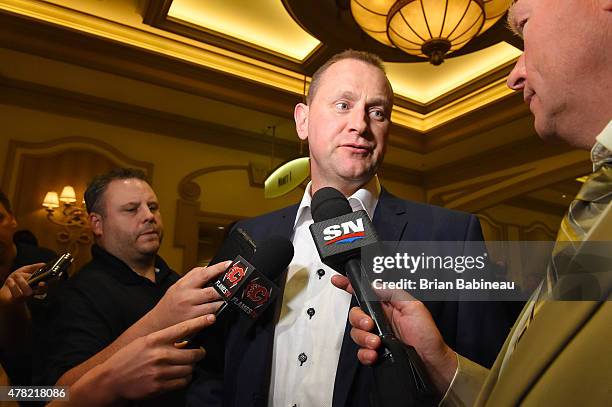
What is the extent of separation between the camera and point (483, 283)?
1.01m

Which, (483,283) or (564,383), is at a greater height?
(483,283)

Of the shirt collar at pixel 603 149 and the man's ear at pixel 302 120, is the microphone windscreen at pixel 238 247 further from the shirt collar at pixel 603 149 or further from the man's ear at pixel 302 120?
the shirt collar at pixel 603 149

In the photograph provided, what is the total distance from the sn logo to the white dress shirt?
0.31m

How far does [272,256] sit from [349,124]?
0.37 meters

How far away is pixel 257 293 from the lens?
861mm

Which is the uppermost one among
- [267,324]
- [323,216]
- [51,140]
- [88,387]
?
[51,140]

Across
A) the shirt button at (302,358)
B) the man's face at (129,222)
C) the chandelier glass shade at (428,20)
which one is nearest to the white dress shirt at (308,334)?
the shirt button at (302,358)

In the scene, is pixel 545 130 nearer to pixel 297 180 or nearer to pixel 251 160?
pixel 297 180

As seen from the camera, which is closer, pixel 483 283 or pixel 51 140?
pixel 483 283

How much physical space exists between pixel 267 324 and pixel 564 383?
2.37 feet

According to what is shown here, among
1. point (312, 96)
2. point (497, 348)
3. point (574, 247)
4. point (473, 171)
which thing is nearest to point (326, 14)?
point (312, 96)

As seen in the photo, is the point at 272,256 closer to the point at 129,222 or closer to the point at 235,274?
the point at 235,274

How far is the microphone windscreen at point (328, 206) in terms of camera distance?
0.83 metres

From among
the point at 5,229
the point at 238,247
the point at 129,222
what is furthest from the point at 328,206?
the point at 5,229
